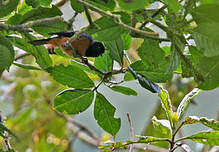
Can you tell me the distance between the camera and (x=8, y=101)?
87.3 inches

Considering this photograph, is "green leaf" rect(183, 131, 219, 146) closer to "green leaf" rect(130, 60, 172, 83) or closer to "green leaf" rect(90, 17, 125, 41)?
"green leaf" rect(130, 60, 172, 83)

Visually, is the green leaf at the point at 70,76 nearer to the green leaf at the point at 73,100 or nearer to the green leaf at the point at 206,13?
the green leaf at the point at 73,100

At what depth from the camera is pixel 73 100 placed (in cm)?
58

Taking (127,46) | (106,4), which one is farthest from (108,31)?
(127,46)

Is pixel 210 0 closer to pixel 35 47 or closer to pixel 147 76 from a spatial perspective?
pixel 147 76

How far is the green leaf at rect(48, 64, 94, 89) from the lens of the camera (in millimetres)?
567

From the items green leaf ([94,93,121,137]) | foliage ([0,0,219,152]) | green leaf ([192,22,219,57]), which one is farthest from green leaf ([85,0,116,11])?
green leaf ([94,93,121,137])

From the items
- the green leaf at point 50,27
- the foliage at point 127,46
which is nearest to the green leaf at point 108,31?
the foliage at point 127,46

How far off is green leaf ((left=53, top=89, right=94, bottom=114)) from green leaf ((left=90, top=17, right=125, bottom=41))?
0.21 m

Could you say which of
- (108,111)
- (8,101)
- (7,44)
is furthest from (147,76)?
(8,101)

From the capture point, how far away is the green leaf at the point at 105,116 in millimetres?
595

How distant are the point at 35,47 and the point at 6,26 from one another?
0.13 meters

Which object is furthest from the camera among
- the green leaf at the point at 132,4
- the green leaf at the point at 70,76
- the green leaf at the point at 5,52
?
the green leaf at the point at 70,76

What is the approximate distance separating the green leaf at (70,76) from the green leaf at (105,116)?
37 millimetres
